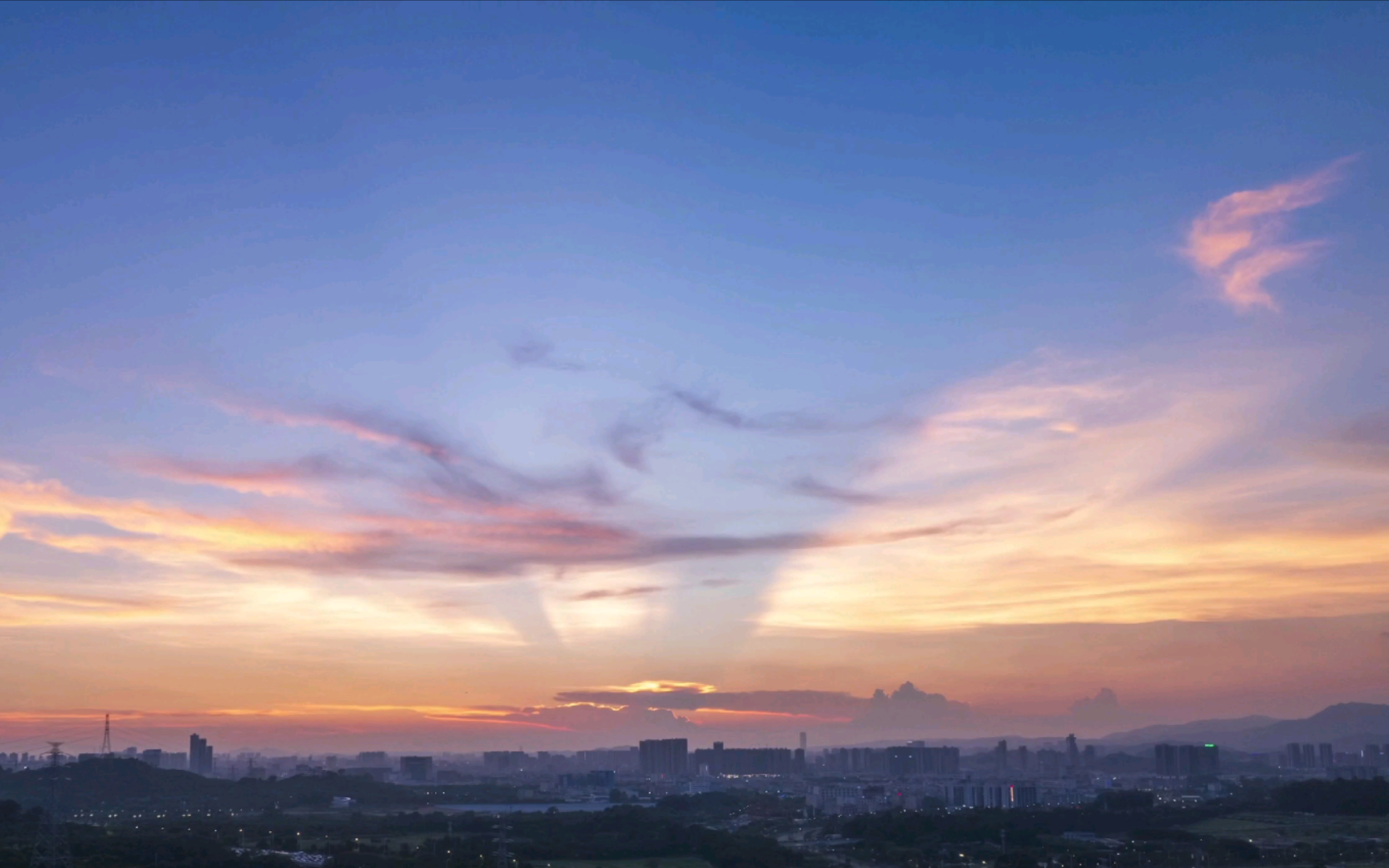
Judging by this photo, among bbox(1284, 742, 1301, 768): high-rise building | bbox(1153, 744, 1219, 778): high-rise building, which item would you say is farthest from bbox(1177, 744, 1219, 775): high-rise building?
bbox(1284, 742, 1301, 768): high-rise building

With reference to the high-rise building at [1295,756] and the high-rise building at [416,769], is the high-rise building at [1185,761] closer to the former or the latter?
the high-rise building at [1295,756]

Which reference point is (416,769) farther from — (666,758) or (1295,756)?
(1295,756)

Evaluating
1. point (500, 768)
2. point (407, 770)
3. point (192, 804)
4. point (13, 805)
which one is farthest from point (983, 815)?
point (500, 768)

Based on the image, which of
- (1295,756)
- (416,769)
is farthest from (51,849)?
(1295,756)

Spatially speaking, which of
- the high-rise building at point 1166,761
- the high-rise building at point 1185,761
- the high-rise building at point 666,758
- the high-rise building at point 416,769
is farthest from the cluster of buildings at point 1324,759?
the high-rise building at point 416,769

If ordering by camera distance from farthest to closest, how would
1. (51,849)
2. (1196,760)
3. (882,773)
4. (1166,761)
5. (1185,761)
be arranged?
(882,773)
(1166,761)
(1185,761)
(1196,760)
(51,849)

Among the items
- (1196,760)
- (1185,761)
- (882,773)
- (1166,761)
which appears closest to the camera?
(1196,760)

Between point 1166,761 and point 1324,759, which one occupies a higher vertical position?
point 1166,761

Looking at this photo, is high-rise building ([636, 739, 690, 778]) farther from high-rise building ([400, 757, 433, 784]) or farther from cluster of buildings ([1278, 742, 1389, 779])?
cluster of buildings ([1278, 742, 1389, 779])
